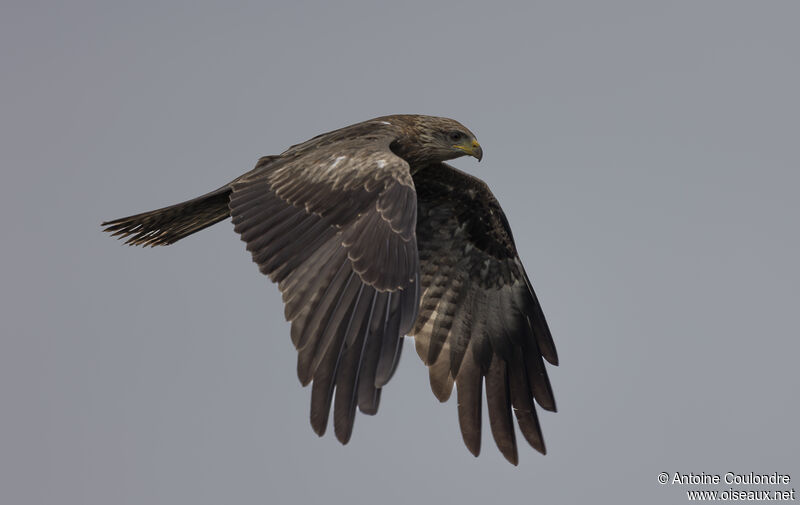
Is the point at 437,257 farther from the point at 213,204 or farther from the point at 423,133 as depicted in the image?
the point at 213,204

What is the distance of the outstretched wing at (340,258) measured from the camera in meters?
7.82

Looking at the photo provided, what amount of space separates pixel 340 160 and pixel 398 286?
5.28 feet

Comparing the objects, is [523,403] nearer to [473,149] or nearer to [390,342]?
[473,149]

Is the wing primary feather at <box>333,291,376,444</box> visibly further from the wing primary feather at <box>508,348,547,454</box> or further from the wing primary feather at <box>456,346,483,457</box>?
the wing primary feather at <box>508,348,547,454</box>

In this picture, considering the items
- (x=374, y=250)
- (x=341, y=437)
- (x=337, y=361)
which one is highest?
(x=374, y=250)

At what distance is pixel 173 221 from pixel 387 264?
2.90 meters

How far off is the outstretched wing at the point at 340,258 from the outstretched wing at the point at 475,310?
2.20m

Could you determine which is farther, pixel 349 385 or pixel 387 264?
pixel 387 264

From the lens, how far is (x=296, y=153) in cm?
1022

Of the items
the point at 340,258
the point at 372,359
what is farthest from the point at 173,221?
the point at 372,359

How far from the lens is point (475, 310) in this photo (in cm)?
1198

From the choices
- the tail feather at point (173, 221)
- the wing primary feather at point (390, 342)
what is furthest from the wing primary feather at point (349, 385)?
the tail feather at point (173, 221)

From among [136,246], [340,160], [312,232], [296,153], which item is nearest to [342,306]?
[312,232]

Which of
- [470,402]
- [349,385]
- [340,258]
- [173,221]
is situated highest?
[173,221]
